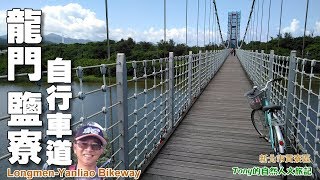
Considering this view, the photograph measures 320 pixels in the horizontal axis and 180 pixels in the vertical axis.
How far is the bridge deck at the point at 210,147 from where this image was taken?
2602mm

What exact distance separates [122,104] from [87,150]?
2.41ft

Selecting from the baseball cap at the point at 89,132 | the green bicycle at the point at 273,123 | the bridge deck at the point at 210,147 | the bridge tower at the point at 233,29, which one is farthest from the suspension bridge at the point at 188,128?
the bridge tower at the point at 233,29

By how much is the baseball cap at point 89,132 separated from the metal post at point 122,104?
2.25 feet

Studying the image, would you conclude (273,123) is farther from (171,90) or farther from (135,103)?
(171,90)

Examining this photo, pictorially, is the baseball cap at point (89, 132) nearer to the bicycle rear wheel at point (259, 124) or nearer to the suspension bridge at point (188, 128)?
the suspension bridge at point (188, 128)

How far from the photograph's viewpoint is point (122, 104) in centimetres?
226

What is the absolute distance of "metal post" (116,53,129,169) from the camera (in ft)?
7.14

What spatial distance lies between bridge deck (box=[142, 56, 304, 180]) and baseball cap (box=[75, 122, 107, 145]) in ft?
3.56

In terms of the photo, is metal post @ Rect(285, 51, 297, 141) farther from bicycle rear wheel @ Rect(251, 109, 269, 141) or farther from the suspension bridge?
bicycle rear wheel @ Rect(251, 109, 269, 141)

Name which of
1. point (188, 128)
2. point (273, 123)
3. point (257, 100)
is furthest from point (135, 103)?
point (188, 128)

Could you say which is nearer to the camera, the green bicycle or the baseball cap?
the baseball cap

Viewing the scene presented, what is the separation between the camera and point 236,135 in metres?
3.61

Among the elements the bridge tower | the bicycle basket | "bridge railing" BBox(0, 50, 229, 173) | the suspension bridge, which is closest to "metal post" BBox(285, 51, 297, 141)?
the suspension bridge

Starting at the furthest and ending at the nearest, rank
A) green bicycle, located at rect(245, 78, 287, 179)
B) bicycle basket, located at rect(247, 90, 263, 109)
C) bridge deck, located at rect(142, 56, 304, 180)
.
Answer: bicycle basket, located at rect(247, 90, 263, 109), bridge deck, located at rect(142, 56, 304, 180), green bicycle, located at rect(245, 78, 287, 179)
